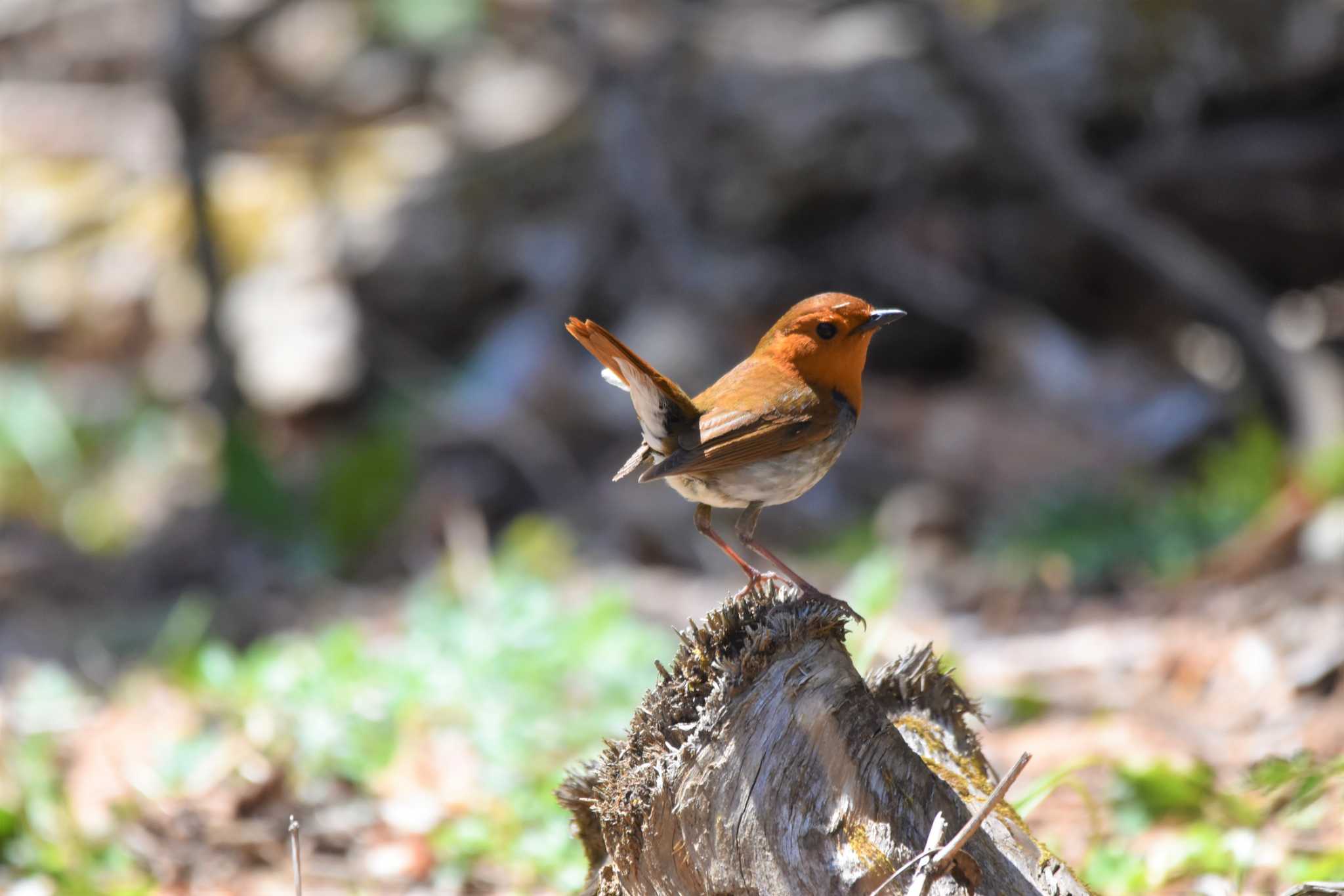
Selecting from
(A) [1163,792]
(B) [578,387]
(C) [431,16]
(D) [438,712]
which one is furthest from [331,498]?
(A) [1163,792]

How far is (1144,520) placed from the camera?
6.40 m

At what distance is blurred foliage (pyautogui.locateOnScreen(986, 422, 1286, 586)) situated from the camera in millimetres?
6062

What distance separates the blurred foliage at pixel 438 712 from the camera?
343cm

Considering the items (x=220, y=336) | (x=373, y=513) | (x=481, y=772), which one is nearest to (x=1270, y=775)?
(x=481, y=772)

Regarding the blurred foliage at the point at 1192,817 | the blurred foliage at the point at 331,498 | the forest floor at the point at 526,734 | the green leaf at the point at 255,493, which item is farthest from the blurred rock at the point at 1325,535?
the green leaf at the point at 255,493

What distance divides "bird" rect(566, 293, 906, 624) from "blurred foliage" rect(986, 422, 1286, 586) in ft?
10.7

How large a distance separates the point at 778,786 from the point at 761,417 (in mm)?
1038

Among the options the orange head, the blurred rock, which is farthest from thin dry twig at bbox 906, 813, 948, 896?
the blurred rock

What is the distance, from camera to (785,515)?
779 cm

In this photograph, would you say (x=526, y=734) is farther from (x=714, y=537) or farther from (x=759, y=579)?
(x=759, y=579)

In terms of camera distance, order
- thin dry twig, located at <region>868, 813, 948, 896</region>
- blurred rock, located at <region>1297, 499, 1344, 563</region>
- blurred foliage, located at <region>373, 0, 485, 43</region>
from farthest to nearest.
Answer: blurred foliage, located at <region>373, 0, 485, 43</region> < blurred rock, located at <region>1297, 499, 1344, 563</region> < thin dry twig, located at <region>868, 813, 948, 896</region>

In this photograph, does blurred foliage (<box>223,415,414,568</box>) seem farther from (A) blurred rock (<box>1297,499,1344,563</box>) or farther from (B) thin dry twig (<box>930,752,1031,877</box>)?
(B) thin dry twig (<box>930,752,1031,877</box>)

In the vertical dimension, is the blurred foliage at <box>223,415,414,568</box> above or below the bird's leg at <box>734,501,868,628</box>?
above

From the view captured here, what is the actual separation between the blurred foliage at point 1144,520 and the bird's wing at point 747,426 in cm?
337
